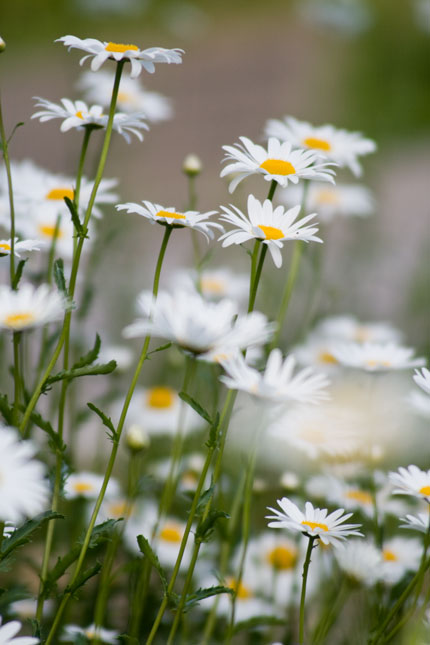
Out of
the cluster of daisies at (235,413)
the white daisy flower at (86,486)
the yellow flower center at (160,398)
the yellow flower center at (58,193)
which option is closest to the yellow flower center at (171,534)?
the cluster of daisies at (235,413)

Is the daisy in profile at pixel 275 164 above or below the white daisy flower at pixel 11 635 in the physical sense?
above

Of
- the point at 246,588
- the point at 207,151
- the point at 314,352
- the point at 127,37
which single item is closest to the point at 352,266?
the point at 314,352

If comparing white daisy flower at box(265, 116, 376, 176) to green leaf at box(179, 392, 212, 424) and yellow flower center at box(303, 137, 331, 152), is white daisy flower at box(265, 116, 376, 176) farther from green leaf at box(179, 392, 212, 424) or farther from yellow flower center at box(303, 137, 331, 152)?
green leaf at box(179, 392, 212, 424)

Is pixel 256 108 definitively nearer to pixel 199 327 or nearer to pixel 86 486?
pixel 86 486

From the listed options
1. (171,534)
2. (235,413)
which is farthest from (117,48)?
(171,534)

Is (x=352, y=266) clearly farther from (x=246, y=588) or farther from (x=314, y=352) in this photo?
→ (x=246, y=588)

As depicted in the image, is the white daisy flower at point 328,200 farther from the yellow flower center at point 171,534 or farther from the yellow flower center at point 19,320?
the yellow flower center at point 19,320

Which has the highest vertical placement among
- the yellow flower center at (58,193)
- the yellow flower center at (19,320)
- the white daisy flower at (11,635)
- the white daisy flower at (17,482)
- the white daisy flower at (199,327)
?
the yellow flower center at (58,193)
